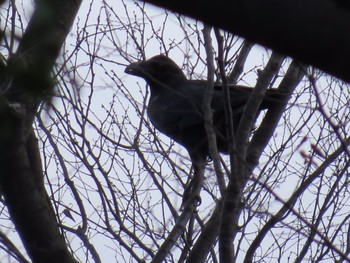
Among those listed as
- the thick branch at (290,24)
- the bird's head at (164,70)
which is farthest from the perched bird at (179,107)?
the thick branch at (290,24)

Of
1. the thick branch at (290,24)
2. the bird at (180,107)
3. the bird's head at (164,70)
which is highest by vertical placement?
the bird's head at (164,70)

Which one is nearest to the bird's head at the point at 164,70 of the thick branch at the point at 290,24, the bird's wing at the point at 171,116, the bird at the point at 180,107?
the bird at the point at 180,107

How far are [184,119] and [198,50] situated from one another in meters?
1.20

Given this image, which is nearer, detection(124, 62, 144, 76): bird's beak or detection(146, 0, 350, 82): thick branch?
detection(146, 0, 350, 82): thick branch

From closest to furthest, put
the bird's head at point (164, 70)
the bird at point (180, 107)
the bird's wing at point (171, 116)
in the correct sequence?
the bird at point (180, 107) < the bird's wing at point (171, 116) < the bird's head at point (164, 70)

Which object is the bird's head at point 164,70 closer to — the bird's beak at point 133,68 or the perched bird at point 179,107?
the perched bird at point 179,107

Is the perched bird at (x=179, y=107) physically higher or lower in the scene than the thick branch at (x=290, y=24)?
higher

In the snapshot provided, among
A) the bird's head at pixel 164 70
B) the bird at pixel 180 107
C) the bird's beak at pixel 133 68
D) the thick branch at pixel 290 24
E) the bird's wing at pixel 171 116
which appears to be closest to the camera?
the thick branch at pixel 290 24

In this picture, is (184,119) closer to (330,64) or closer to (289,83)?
(289,83)

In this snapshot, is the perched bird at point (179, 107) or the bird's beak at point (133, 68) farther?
the bird's beak at point (133, 68)

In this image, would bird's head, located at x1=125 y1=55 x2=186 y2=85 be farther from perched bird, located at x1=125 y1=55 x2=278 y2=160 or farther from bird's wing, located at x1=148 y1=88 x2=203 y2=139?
bird's wing, located at x1=148 y1=88 x2=203 y2=139

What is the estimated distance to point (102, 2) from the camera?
6699 mm

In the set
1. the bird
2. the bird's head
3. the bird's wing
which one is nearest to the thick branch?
the bird

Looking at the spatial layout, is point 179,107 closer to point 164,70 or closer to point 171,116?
point 171,116
